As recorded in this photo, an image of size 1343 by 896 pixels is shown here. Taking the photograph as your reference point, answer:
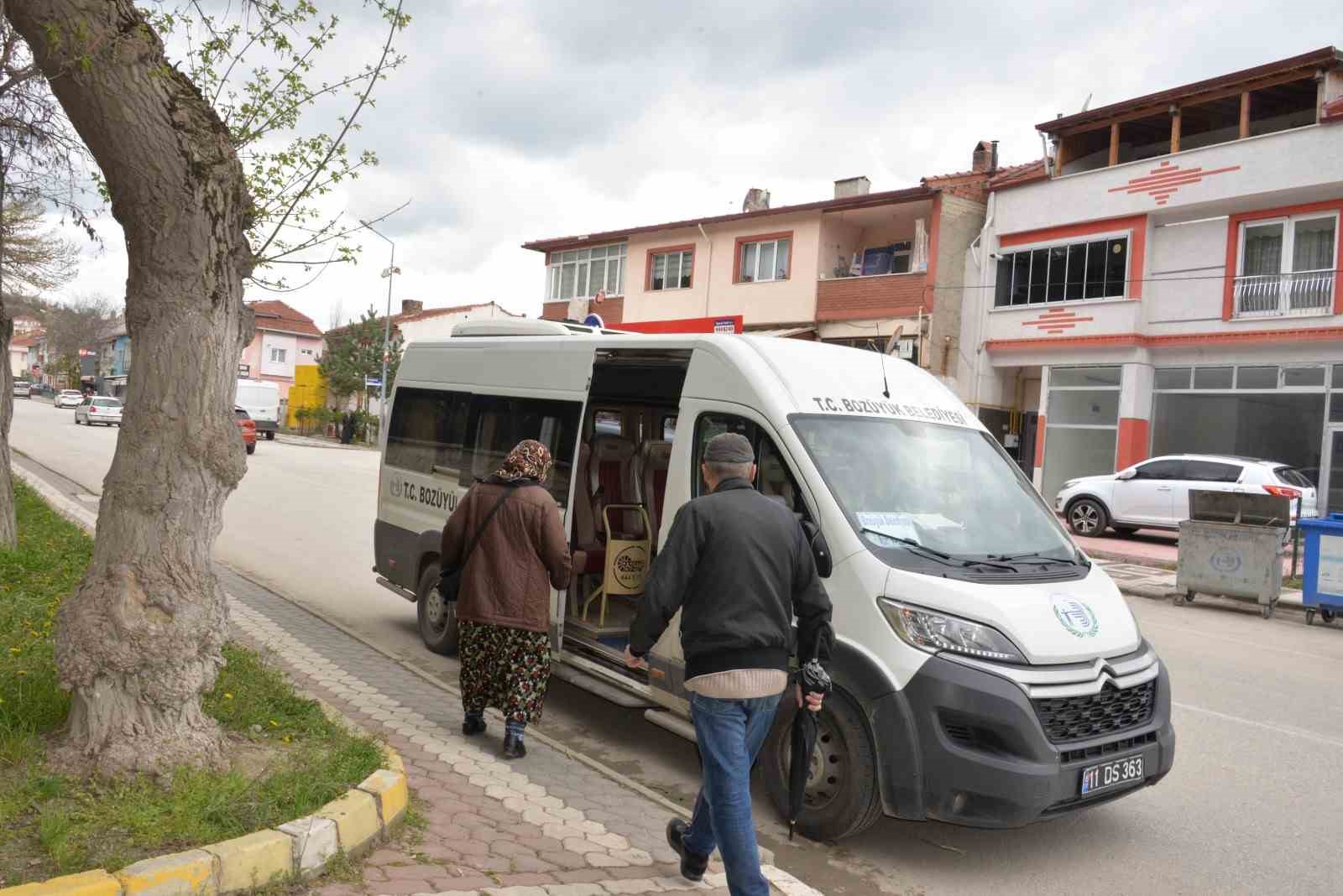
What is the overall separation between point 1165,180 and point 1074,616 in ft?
74.0

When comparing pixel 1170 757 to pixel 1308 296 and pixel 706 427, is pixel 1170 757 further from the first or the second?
pixel 1308 296

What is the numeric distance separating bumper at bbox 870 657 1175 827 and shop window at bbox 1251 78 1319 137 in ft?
75.0

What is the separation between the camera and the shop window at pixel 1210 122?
24281 millimetres

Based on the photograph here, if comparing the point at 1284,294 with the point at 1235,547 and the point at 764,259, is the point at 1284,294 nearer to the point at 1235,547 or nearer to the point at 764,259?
the point at 1235,547

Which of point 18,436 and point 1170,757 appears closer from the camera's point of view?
point 1170,757

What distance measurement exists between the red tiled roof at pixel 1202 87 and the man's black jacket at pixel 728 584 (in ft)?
76.6

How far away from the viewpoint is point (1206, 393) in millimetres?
24078

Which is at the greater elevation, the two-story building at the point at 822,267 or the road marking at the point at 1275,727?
the two-story building at the point at 822,267

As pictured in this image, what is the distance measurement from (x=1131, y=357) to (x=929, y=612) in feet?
73.6

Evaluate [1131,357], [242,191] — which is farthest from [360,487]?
[242,191]

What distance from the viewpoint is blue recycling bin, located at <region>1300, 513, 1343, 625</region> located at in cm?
1264

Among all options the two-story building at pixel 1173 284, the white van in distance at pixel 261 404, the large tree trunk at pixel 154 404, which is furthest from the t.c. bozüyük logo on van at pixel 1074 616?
the white van in distance at pixel 261 404

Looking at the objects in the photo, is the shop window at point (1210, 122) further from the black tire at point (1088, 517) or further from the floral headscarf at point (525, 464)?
the floral headscarf at point (525, 464)

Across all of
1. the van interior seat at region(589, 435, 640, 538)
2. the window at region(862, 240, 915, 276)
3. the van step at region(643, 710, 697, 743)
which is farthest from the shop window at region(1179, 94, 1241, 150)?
the van step at region(643, 710, 697, 743)
